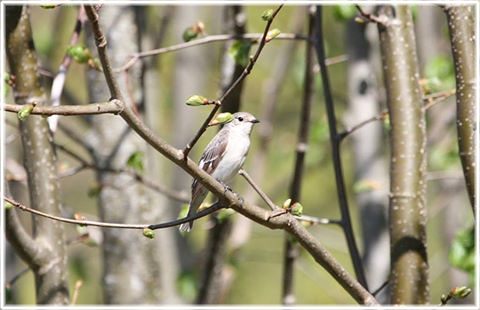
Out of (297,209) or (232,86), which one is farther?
(297,209)

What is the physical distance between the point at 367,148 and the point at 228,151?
126 centimetres

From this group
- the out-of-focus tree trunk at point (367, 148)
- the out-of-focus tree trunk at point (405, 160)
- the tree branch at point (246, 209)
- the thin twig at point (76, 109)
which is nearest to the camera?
the thin twig at point (76, 109)

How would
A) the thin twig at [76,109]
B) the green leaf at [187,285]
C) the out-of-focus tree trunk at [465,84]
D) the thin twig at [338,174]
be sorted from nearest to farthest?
the thin twig at [76,109] < the out-of-focus tree trunk at [465,84] < the thin twig at [338,174] < the green leaf at [187,285]

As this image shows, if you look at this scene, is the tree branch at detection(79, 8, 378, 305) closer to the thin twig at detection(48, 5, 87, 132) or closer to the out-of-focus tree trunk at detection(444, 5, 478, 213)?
the out-of-focus tree trunk at detection(444, 5, 478, 213)

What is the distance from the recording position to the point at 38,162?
3215 millimetres

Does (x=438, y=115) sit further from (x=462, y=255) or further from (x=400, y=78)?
(x=400, y=78)

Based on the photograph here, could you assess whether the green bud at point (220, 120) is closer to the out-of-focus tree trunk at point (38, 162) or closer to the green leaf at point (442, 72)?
the out-of-focus tree trunk at point (38, 162)

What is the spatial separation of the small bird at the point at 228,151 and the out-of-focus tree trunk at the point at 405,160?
668 mm

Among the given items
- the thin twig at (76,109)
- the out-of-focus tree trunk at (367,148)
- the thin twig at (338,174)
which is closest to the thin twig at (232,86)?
the thin twig at (76,109)

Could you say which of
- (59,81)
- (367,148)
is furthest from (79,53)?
(367,148)

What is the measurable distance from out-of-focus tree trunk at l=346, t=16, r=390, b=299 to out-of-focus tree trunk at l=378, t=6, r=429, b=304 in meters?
1.47

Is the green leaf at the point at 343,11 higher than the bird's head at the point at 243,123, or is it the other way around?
the green leaf at the point at 343,11

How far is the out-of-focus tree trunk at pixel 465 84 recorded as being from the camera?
Answer: 2697mm

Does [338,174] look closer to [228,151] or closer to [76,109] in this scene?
[228,151]
